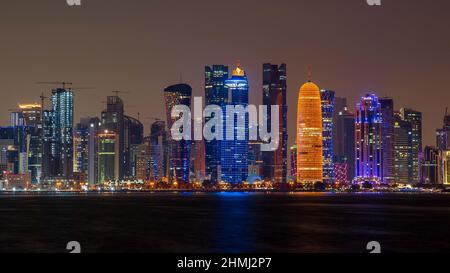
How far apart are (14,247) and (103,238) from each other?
435 inches

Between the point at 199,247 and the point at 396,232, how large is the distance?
29.3m

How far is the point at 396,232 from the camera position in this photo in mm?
87938

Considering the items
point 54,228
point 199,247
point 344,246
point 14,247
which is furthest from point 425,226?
point 14,247

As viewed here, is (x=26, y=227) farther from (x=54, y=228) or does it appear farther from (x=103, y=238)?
(x=103, y=238)

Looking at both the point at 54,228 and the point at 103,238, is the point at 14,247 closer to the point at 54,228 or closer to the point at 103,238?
the point at 103,238
